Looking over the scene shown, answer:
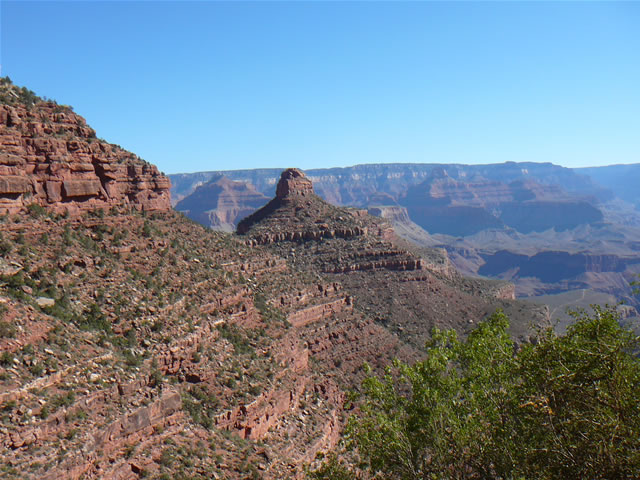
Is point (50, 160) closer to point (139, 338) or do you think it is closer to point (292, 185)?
point (139, 338)

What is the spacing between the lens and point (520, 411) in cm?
1806

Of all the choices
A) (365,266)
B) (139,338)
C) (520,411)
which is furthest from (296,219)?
(520,411)

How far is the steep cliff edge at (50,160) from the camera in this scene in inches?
1070

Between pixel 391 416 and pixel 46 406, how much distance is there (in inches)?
497

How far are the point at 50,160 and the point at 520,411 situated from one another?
24.9 metres

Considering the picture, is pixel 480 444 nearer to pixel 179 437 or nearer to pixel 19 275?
pixel 179 437

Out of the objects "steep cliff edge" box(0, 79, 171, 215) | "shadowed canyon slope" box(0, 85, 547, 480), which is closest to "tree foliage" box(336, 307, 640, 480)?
"shadowed canyon slope" box(0, 85, 547, 480)

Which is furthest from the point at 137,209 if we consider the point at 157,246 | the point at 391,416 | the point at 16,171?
the point at 391,416

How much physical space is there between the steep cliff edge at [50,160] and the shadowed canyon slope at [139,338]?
3.8 inches

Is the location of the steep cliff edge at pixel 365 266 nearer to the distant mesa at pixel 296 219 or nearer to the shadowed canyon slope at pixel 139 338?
the distant mesa at pixel 296 219

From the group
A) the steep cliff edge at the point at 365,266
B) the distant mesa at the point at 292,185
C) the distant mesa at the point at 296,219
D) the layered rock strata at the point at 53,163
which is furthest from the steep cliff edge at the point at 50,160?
the distant mesa at the point at 292,185

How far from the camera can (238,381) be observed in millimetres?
30453

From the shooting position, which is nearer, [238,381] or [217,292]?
[238,381]

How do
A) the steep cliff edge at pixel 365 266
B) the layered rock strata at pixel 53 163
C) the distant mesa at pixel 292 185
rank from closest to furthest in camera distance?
1. the layered rock strata at pixel 53 163
2. the steep cliff edge at pixel 365 266
3. the distant mesa at pixel 292 185
